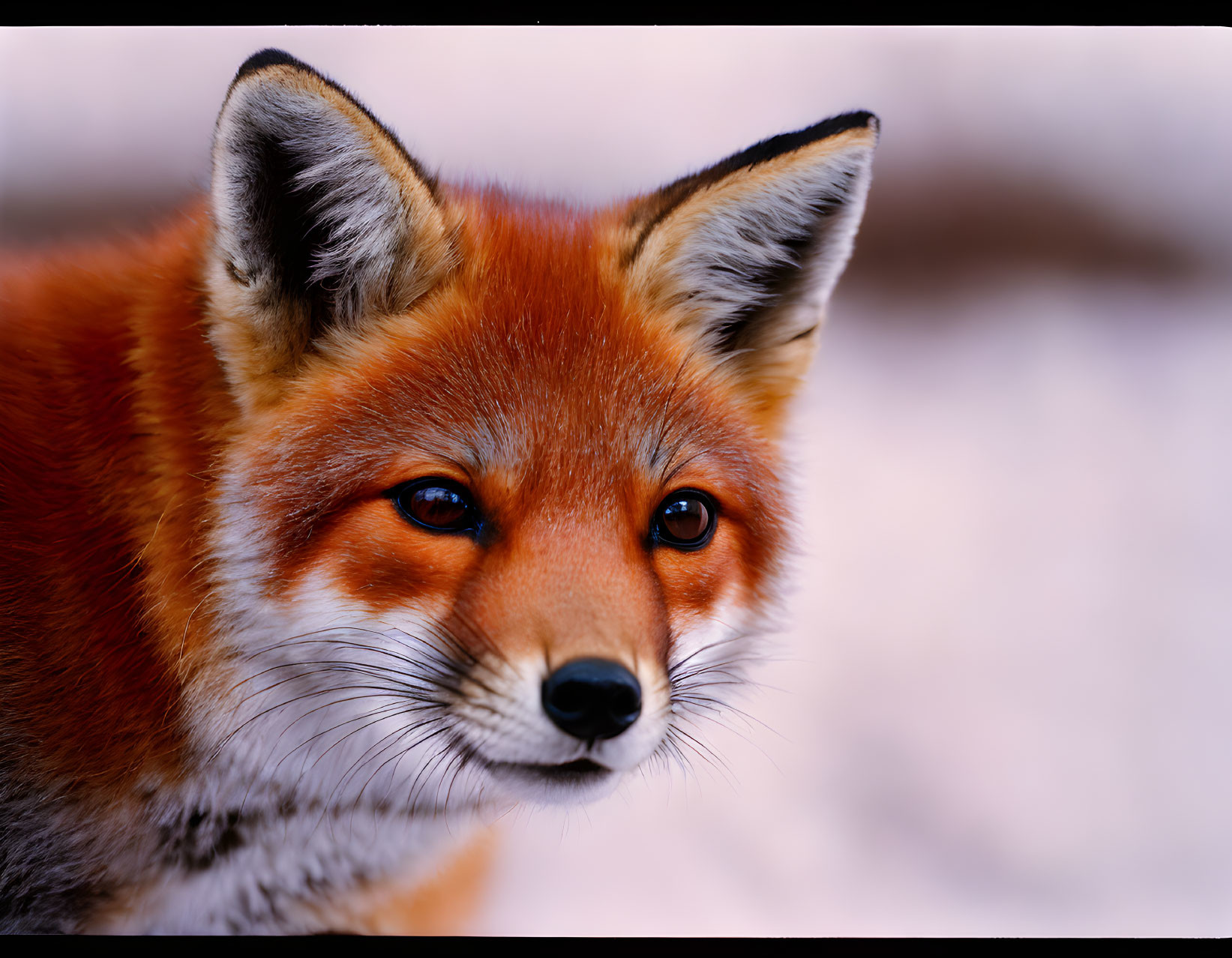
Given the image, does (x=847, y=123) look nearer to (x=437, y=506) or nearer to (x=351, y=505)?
(x=437, y=506)

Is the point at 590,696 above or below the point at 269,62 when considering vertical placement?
below

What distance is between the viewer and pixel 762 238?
1879mm

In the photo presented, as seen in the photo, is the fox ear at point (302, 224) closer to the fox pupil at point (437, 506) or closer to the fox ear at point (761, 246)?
the fox pupil at point (437, 506)

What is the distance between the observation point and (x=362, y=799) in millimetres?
1867

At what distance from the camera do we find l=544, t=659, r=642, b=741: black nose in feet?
4.69

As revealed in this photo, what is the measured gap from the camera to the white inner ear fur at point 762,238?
179 cm

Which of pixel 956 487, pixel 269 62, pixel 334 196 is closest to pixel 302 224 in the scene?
pixel 334 196

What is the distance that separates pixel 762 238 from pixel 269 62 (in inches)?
37.8

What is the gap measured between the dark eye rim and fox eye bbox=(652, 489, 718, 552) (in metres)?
0.34

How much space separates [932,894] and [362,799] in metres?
1.40

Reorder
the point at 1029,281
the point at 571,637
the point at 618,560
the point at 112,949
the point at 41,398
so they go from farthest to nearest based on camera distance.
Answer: the point at 1029,281 → the point at 112,949 → the point at 41,398 → the point at 618,560 → the point at 571,637

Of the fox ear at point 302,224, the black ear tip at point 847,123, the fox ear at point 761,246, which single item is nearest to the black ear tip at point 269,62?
the fox ear at point 302,224

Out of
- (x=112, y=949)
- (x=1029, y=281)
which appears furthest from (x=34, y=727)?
(x=1029, y=281)

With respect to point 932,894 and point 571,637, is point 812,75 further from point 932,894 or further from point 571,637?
point 932,894
